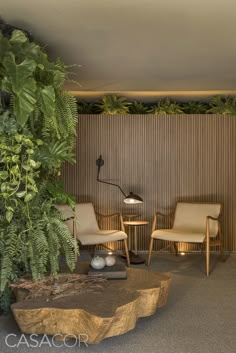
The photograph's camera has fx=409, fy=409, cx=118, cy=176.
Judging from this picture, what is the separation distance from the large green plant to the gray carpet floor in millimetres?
644

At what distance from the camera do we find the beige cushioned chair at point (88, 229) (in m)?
5.27

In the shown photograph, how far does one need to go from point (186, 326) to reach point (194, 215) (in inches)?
103

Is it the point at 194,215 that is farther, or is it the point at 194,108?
the point at 194,108

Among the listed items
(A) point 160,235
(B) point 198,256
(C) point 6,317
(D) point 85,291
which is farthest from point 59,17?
(B) point 198,256

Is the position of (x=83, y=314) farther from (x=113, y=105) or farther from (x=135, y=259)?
(x=113, y=105)

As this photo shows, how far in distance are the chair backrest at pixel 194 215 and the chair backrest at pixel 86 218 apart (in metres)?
1.16

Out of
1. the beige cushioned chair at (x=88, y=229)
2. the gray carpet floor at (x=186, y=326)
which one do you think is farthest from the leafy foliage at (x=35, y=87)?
the beige cushioned chair at (x=88, y=229)

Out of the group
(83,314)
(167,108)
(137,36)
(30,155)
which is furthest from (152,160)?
(83,314)

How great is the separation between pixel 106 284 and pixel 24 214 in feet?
2.94

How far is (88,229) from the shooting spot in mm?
5766

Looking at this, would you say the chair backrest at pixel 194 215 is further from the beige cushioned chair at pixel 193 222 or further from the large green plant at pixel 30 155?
the large green plant at pixel 30 155

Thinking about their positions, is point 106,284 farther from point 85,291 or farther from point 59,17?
point 59,17

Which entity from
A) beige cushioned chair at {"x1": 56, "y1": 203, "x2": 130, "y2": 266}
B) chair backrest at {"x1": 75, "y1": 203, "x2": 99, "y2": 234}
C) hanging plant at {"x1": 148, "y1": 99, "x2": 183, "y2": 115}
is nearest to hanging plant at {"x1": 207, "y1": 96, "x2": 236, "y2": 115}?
hanging plant at {"x1": 148, "y1": 99, "x2": 183, "y2": 115}

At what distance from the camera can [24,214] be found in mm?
3338
